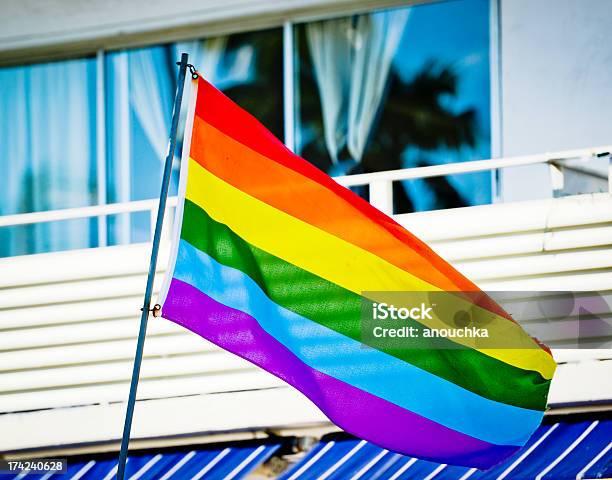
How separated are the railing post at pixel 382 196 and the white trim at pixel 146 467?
8.09 ft

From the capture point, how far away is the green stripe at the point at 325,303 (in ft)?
22.3

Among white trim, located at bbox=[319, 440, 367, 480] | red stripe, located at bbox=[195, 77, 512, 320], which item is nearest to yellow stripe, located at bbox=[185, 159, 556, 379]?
red stripe, located at bbox=[195, 77, 512, 320]

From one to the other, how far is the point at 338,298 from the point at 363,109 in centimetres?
436

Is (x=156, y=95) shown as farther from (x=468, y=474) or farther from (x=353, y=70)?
(x=468, y=474)

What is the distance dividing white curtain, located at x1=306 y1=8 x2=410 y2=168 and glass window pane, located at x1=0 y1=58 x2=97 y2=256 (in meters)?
2.22

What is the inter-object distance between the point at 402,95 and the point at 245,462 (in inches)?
133

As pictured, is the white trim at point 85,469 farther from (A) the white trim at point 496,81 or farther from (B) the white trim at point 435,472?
(A) the white trim at point 496,81

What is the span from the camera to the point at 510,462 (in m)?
8.91

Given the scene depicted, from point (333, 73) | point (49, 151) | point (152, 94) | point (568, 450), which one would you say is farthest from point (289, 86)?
point (568, 450)

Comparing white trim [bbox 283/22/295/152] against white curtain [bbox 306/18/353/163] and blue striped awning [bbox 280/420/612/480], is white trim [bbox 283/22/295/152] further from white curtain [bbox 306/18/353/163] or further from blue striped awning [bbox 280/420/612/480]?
blue striped awning [bbox 280/420/612/480]

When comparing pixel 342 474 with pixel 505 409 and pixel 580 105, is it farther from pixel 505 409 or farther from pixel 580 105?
pixel 580 105

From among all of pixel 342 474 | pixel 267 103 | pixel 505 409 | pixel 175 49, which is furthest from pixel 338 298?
pixel 175 49

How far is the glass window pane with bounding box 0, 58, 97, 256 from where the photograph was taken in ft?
39.0

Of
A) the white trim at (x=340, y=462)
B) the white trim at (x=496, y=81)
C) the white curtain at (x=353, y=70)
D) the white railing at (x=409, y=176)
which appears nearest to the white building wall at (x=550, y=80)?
the white trim at (x=496, y=81)
